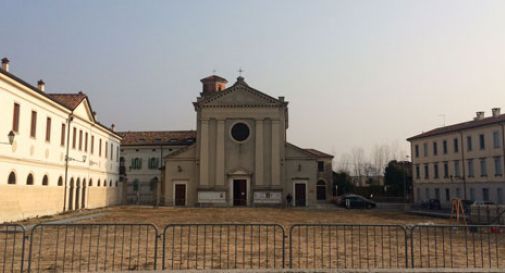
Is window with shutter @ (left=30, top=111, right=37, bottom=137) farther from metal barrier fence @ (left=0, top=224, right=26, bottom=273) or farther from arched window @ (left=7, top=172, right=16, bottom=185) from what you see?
metal barrier fence @ (left=0, top=224, right=26, bottom=273)

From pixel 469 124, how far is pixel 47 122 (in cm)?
3799

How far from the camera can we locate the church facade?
43.8m

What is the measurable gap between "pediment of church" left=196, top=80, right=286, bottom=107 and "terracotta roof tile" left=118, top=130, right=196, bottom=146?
40.4 ft

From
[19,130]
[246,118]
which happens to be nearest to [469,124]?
[246,118]

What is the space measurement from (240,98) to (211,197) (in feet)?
34.5

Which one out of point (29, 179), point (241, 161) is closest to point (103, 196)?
point (241, 161)

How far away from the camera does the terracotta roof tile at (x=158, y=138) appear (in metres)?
56.6

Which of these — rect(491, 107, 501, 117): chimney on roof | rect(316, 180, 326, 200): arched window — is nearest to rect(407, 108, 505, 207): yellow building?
rect(491, 107, 501, 117): chimney on roof

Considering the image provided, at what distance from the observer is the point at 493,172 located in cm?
3922

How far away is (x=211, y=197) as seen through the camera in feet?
143

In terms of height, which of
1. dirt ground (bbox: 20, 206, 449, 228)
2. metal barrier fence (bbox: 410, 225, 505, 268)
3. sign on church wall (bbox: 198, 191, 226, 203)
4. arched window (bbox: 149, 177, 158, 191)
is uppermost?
arched window (bbox: 149, 177, 158, 191)

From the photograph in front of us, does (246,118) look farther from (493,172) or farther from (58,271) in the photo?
(58,271)

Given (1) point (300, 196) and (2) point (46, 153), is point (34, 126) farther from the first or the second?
(1) point (300, 196)

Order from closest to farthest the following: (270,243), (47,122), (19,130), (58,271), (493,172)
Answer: (58,271) < (270,243) < (19,130) < (47,122) < (493,172)
